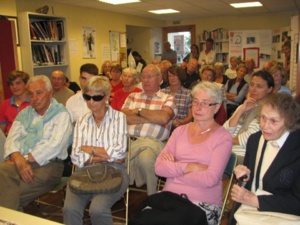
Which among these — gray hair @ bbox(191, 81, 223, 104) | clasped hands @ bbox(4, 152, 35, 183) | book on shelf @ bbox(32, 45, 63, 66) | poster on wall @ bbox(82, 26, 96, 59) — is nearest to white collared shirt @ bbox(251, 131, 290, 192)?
gray hair @ bbox(191, 81, 223, 104)

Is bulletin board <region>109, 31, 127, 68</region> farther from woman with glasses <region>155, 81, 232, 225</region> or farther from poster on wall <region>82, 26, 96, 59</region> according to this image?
woman with glasses <region>155, 81, 232, 225</region>

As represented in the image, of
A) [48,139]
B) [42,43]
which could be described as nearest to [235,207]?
[48,139]

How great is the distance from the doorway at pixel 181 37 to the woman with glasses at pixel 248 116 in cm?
727

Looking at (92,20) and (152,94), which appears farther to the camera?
(92,20)

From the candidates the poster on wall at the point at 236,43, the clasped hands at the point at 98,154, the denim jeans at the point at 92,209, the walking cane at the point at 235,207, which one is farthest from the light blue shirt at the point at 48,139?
the poster on wall at the point at 236,43

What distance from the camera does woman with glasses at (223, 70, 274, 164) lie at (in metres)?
2.56

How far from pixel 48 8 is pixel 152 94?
3.73m

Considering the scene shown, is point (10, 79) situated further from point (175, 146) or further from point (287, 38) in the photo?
point (287, 38)

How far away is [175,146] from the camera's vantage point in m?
2.12

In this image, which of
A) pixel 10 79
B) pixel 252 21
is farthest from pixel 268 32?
pixel 10 79

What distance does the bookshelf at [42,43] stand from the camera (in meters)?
5.20

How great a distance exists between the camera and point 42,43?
5566mm

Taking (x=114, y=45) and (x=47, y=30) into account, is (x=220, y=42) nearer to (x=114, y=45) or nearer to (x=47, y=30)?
(x=114, y=45)

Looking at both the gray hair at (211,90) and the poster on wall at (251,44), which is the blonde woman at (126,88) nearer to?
the gray hair at (211,90)
